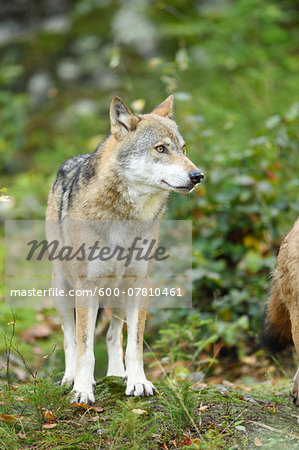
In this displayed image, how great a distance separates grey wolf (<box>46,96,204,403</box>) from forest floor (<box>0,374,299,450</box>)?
256 millimetres

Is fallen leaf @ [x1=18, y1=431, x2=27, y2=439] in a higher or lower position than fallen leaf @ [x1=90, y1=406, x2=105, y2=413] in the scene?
lower

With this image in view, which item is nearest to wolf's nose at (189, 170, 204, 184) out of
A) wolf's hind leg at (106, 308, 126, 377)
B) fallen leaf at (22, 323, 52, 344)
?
wolf's hind leg at (106, 308, 126, 377)

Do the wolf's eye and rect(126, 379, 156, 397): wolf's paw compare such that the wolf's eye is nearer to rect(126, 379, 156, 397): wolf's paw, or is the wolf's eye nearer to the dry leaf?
rect(126, 379, 156, 397): wolf's paw

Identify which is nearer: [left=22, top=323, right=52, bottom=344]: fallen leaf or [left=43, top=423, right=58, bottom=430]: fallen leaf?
[left=43, top=423, right=58, bottom=430]: fallen leaf

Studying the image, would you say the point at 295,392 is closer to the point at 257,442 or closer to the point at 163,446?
the point at 257,442

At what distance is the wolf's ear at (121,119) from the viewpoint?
173 inches

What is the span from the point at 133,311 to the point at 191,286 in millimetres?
2554

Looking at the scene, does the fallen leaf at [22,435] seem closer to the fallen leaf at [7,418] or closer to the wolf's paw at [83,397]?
the fallen leaf at [7,418]

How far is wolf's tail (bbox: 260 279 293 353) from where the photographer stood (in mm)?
4699

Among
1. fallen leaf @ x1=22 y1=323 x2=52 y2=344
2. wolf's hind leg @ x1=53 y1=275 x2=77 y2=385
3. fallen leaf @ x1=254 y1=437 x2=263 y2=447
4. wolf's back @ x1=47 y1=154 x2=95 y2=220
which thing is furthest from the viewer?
fallen leaf @ x1=22 y1=323 x2=52 y2=344

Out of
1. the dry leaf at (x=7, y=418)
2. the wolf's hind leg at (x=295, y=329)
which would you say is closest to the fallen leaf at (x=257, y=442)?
the wolf's hind leg at (x=295, y=329)

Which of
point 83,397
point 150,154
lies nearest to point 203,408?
Result: point 83,397

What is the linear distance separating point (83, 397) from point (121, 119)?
2.20 metres

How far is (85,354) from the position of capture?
13.9 feet
